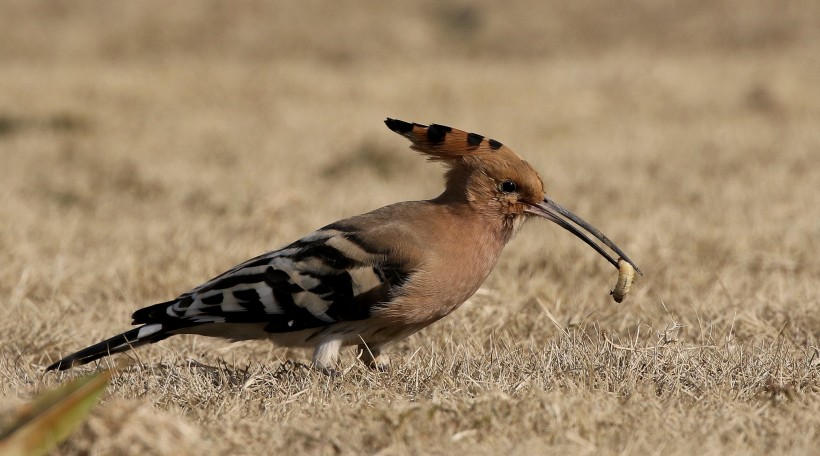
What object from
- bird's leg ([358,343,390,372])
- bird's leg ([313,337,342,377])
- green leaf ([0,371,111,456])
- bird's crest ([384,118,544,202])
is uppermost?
bird's crest ([384,118,544,202])

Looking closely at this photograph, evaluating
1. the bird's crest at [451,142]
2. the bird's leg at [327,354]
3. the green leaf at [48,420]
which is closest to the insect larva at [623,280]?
the bird's crest at [451,142]

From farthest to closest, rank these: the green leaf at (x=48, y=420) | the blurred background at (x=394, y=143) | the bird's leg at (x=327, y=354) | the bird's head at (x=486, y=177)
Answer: the blurred background at (x=394, y=143), the bird's head at (x=486, y=177), the bird's leg at (x=327, y=354), the green leaf at (x=48, y=420)

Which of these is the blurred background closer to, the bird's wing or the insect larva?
the insect larva

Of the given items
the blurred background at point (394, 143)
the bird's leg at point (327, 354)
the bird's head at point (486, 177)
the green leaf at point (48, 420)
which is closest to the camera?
the green leaf at point (48, 420)

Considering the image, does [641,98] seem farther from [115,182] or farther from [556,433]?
[556,433]

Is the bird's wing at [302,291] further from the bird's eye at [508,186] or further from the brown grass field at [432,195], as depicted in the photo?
the bird's eye at [508,186]

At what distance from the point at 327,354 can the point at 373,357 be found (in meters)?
0.15

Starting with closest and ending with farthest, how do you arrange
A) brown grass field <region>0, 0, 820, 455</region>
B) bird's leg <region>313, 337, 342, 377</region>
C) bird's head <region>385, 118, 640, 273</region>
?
brown grass field <region>0, 0, 820, 455</region> < bird's leg <region>313, 337, 342, 377</region> < bird's head <region>385, 118, 640, 273</region>

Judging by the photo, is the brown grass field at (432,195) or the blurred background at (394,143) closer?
the brown grass field at (432,195)

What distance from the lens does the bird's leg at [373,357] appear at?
3.29m

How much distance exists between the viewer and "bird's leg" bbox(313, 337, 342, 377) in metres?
3.21

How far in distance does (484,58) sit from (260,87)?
296 inches

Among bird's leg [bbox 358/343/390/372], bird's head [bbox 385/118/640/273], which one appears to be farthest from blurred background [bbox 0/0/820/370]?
bird's leg [bbox 358/343/390/372]

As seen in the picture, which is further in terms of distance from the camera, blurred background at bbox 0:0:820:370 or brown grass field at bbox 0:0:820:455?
blurred background at bbox 0:0:820:370
